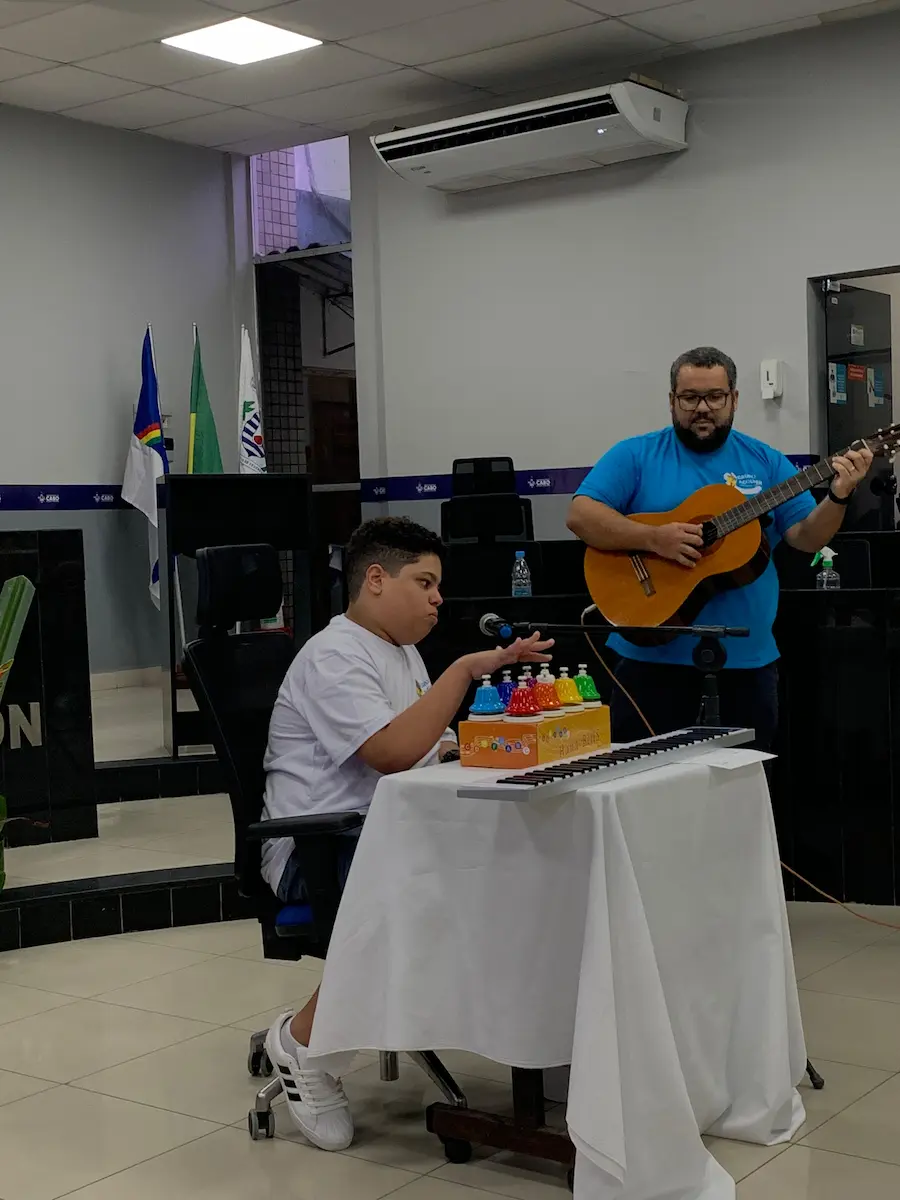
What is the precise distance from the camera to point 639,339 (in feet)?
26.4

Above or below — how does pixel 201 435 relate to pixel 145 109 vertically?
below

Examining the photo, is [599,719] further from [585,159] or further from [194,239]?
[194,239]

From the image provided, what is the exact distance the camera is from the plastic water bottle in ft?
18.7

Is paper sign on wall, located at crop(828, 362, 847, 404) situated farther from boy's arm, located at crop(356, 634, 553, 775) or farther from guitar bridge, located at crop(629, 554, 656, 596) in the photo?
boy's arm, located at crop(356, 634, 553, 775)

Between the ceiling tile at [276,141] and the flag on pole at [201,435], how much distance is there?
1.49 m

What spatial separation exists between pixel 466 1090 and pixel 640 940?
0.90 meters

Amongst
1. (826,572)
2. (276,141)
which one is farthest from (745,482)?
(276,141)

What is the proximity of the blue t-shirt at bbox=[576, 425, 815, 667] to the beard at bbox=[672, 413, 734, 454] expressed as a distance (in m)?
0.02

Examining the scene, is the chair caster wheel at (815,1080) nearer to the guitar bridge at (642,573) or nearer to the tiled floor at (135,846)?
the guitar bridge at (642,573)

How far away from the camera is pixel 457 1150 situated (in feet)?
8.42

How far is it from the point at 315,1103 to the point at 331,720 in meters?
0.69

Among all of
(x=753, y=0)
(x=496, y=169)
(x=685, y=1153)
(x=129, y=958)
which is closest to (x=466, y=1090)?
(x=685, y=1153)

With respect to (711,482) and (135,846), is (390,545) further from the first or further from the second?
(135,846)

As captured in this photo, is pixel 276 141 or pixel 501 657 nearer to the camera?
pixel 501 657
